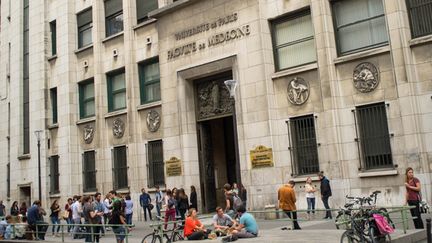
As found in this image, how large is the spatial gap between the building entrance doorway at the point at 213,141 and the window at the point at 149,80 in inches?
128

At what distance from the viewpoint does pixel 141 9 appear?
2862cm

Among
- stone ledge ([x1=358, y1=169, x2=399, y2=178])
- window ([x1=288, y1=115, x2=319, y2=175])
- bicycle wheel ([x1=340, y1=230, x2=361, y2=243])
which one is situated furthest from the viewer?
window ([x1=288, y1=115, x2=319, y2=175])

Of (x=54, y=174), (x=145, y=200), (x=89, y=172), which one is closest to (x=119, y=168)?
(x=89, y=172)

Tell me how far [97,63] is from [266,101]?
1384 cm

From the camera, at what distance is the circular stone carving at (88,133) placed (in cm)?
3055

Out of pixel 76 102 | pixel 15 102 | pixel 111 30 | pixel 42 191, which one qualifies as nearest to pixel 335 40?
pixel 111 30

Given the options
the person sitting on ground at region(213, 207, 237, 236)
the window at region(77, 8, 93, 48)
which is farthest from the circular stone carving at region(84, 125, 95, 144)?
the person sitting on ground at region(213, 207, 237, 236)

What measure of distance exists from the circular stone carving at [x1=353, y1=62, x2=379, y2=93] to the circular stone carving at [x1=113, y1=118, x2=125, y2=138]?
15.0 metres

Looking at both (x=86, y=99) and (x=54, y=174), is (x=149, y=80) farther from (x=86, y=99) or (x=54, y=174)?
(x=54, y=174)

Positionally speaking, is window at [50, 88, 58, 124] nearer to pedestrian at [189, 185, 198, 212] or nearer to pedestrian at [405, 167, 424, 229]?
pedestrian at [189, 185, 198, 212]

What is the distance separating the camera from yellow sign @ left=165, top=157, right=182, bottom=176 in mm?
24672

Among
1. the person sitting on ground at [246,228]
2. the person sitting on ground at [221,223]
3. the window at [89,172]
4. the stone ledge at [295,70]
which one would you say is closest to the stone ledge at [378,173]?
the stone ledge at [295,70]

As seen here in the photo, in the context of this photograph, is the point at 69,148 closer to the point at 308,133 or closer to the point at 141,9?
the point at 141,9

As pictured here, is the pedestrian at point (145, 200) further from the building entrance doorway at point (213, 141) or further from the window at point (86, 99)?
the window at point (86, 99)
